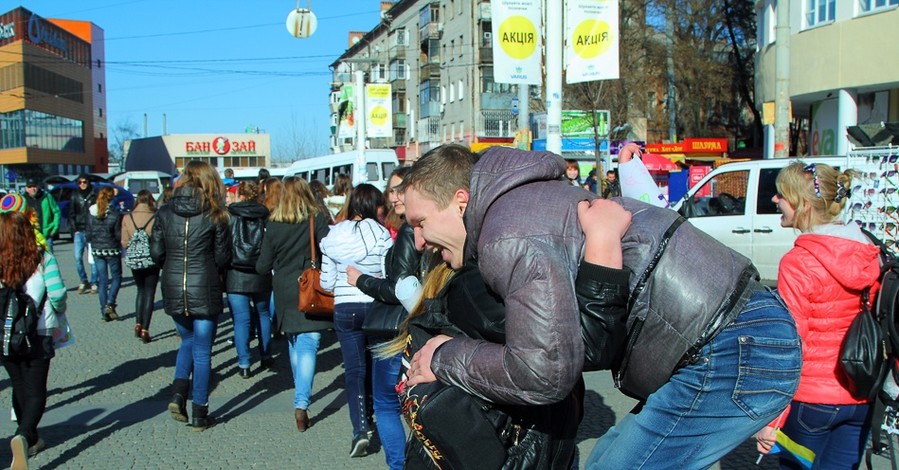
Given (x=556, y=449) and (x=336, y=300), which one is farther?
(x=336, y=300)

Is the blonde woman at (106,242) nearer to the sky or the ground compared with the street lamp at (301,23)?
nearer to the ground

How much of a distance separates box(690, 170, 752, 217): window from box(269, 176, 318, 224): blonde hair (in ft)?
22.8

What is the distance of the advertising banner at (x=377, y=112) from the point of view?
2591cm

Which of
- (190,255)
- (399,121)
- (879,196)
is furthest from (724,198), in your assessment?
(399,121)

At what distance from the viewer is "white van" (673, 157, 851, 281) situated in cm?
1073

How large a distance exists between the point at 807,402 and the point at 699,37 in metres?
39.5

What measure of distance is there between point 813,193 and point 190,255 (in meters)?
4.36

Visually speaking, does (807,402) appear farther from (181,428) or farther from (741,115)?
(741,115)

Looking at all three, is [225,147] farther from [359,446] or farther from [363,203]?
[359,446]

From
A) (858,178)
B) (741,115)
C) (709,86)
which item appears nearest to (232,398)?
(858,178)

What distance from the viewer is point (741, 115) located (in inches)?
1828

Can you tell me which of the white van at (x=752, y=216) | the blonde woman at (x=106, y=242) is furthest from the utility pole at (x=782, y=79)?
the blonde woman at (x=106, y=242)

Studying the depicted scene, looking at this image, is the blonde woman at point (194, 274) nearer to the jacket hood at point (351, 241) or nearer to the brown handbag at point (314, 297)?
the brown handbag at point (314, 297)

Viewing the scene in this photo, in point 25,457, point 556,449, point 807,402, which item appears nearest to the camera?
point 556,449
